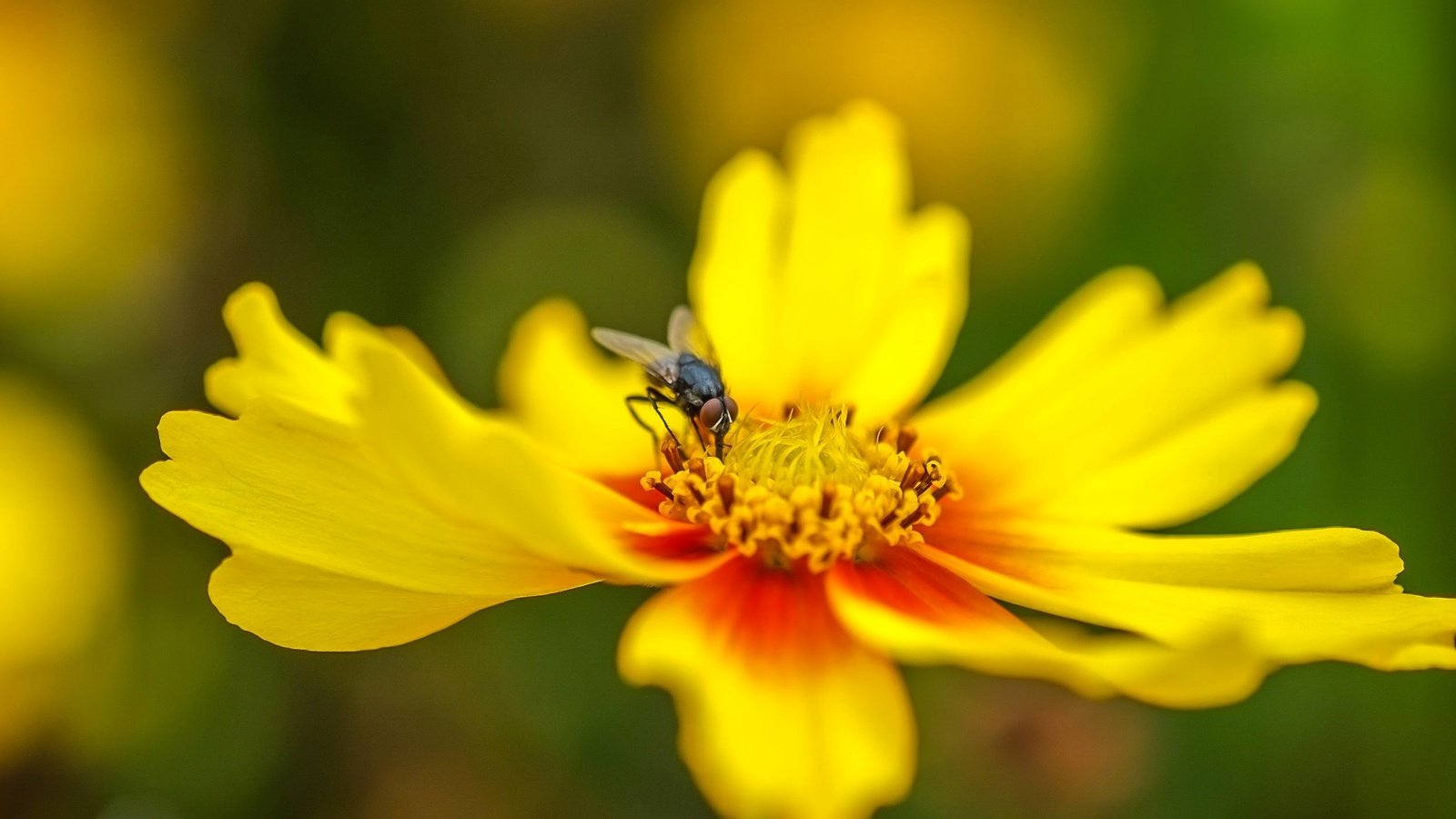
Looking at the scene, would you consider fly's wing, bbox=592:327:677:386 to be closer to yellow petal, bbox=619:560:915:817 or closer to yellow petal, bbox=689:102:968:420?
yellow petal, bbox=689:102:968:420

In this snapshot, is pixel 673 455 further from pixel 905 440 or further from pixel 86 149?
pixel 86 149

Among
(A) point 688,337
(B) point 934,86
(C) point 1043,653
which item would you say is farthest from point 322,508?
(B) point 934,86

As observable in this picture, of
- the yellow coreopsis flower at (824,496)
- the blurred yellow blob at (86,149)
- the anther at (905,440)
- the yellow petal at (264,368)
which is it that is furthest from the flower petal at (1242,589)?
the blurred yellow blob at (86,149)

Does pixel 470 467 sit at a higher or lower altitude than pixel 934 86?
lower

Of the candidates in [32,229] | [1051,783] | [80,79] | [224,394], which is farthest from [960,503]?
[80,79]

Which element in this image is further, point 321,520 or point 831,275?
point 831,275

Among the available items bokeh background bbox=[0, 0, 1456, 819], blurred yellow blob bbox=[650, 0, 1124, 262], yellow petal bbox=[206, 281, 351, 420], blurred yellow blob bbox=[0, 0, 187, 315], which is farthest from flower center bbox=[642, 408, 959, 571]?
blurred yellow blob bbox=[0, 0, 187, 315]
